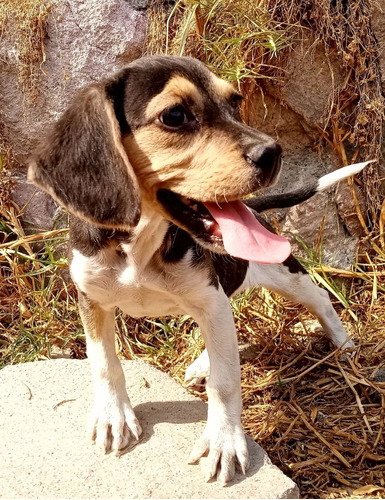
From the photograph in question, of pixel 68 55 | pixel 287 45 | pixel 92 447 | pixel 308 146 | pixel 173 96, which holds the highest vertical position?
pixel 173 96

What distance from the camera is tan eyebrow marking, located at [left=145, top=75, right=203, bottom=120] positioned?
2.77m

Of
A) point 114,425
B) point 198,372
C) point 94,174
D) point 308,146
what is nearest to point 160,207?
point 94,174

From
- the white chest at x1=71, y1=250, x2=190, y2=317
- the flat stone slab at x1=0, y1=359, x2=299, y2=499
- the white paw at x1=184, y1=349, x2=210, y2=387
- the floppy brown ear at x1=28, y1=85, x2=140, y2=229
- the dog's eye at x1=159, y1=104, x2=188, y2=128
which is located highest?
the dog's eye at x1=159, y1=104, x2=188, y2=128

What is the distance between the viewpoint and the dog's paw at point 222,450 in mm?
3104

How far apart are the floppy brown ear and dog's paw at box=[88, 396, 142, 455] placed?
1.17 metres

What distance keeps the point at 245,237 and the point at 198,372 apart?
6.52ft

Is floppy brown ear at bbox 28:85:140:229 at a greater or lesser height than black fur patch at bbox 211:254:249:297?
greater

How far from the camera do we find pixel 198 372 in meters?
4.55

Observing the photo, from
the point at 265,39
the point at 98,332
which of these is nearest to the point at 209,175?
the point at 98,332

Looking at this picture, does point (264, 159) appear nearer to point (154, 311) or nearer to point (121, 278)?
point (121, 278)

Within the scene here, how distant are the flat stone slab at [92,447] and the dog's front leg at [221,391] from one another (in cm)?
11

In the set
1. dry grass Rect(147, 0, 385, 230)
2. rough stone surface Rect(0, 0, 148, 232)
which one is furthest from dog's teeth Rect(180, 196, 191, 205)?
rough stone surface Rect(0, 0, 148, 232)

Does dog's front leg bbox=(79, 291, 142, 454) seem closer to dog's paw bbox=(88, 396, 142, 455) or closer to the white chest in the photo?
dog's paw bbox=(88, 396, 142, 455)

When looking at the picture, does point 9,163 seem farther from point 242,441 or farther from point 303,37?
point 242,441
